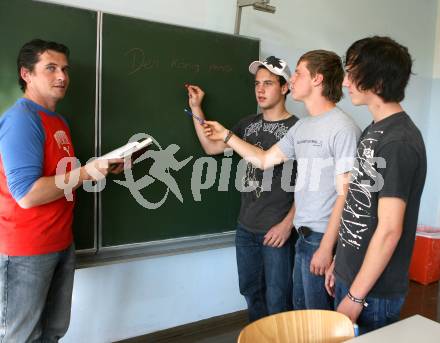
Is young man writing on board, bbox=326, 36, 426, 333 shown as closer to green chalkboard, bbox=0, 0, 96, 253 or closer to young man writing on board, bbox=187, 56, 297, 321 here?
young man writing on board, bbox=187, 56, 297, 321

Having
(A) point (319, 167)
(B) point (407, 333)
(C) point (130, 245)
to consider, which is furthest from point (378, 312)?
(C) point (130, 245)

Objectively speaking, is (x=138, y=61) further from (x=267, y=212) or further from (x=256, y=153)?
(x=267, y=212)

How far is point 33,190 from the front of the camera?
5.45ft

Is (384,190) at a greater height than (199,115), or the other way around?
(199,115)

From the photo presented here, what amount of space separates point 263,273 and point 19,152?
156 centimetres

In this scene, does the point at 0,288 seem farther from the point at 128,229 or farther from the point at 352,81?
the point at 352,81

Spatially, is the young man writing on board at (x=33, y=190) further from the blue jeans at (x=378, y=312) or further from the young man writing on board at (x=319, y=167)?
the blue jeans at (x=378, y=312)

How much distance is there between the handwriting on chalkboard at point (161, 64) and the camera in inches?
88.1

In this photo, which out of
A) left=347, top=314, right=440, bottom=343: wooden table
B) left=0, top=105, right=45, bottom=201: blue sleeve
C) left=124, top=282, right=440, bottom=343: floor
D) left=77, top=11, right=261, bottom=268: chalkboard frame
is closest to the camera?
left=347, top=314, right=440, bottom=343: wooden table

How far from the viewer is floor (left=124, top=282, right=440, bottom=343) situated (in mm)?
2839


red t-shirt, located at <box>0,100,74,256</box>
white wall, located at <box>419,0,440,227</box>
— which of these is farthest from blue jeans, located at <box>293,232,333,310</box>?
white wall, located at <box>419,0,440,227</box>

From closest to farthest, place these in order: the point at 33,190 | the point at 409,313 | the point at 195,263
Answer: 1. the point at 33,190
2. the point at 195,263
3. the point at 409,313

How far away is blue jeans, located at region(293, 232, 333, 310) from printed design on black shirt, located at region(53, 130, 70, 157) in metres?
1.21

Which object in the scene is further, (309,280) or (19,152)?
(309,280)
